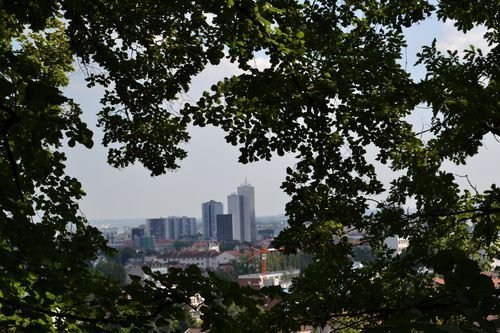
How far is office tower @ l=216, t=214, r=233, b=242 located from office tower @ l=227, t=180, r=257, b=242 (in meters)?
4.23

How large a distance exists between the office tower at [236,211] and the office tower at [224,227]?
3639 mm

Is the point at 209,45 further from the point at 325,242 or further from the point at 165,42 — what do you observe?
the point at 325,242

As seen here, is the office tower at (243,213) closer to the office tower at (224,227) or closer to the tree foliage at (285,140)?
the office tower at (224,227)

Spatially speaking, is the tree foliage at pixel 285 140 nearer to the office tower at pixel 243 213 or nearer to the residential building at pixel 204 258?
the residential building at pixel 204 258

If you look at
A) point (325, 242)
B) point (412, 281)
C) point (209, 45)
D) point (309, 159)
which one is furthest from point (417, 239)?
point (209, 45)

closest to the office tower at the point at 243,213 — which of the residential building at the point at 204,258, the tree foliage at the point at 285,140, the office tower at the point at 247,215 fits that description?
the office tower at the point at 247,215

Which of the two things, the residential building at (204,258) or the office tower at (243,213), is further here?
the office tower at (243,213)

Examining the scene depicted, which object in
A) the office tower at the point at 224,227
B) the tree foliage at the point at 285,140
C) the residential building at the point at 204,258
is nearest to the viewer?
the tree foliage at the point at 285,140

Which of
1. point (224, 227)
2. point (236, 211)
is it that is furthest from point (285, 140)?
point (236, 211)

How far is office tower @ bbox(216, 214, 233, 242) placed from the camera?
181 meters

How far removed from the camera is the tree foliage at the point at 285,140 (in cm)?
303

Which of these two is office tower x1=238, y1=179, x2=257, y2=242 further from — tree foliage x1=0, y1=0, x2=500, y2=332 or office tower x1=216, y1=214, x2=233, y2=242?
tree foliage x1=0, y1=0, x2=500, y2=332

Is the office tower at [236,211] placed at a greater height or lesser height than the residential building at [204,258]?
greater

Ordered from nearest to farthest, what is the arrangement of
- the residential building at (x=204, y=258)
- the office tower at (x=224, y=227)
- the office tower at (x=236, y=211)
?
the residential building at (x=204, y=258) < the office tower at (x=224, y=227) < the office tower at (x=236, y=211)
